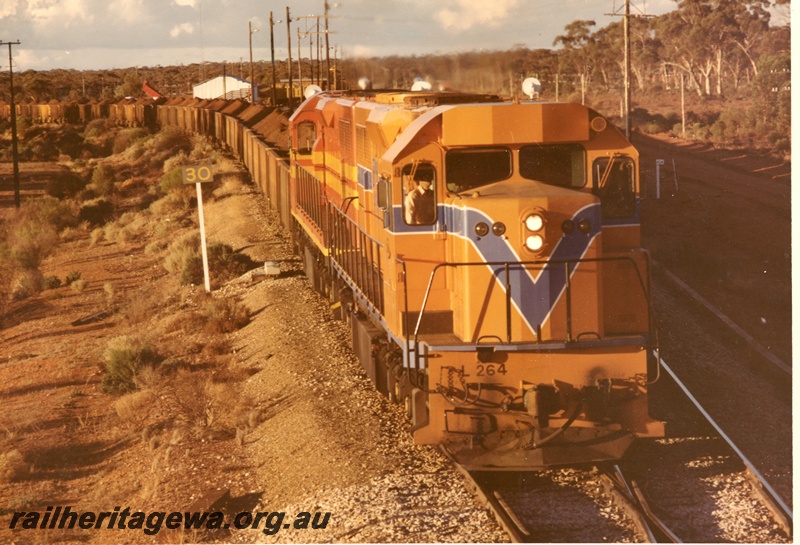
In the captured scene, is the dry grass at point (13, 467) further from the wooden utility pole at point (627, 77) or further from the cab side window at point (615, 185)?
the wooden utility pole at point (627, 77)

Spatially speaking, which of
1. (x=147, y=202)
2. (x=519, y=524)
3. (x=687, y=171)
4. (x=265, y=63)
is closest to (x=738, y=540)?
(x=519, y=524)

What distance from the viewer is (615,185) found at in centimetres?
1199

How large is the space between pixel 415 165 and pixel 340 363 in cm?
556

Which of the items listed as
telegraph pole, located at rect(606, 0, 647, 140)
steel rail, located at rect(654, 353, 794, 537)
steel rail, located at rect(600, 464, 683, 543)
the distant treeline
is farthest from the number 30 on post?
steel rail, located at rect(600, 464, 683, 543)

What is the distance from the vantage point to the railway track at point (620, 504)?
998cm

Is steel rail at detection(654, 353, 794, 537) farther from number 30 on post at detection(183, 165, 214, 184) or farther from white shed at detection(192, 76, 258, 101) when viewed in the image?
white shed at detection(192, 76, 258, 101)

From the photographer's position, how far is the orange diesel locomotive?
1131 centimetres

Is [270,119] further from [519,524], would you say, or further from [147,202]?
[519,524]

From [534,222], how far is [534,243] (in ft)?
0.77

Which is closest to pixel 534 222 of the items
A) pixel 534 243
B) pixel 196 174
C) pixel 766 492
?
pixel 534 243

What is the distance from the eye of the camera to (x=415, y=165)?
11844 millimetres

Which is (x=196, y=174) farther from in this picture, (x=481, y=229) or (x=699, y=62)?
(x=699, y=62)

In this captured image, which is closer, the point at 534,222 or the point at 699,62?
the point at 534,222

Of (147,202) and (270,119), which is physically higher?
(270,119)
